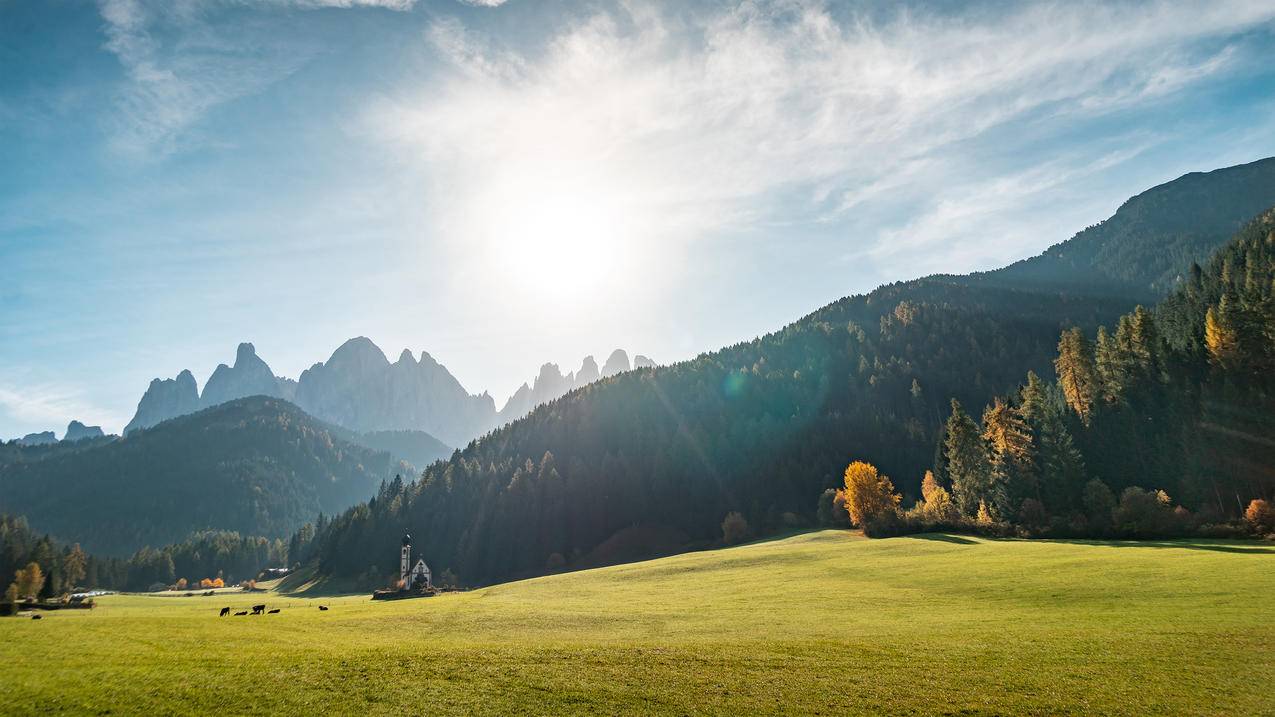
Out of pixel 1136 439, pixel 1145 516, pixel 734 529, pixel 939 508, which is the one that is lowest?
pixel 734 529

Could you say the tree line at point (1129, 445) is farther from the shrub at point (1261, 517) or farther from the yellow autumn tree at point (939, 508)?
the shrub at point (1261, 517)

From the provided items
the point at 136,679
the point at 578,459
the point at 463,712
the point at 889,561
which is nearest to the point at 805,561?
the point at 889,561

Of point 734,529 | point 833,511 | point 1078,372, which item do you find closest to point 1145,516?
point 1078,372

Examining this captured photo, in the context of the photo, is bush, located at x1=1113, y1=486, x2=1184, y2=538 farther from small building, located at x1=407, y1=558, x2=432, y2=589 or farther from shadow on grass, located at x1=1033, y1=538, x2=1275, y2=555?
small building, located at x1=407, y1=558, x2=432, y2=589

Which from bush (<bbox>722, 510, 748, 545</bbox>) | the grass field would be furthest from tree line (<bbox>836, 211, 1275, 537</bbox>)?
the grass field

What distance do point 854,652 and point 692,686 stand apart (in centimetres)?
829

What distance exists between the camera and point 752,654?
88.9 feet

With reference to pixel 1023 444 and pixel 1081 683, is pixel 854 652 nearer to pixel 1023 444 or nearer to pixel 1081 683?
pixel 1081 683

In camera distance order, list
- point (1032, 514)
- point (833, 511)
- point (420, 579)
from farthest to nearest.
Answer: point (833, 511) → point (420, 579) → point (1032, 514)

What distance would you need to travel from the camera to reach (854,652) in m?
26.3

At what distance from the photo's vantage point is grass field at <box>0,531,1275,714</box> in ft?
68.0

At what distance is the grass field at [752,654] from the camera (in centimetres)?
2073

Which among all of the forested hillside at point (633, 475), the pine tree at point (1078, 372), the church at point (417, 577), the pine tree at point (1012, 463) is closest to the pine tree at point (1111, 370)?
the pine tree at point (1078, 372)

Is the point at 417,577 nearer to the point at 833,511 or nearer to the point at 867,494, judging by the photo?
the point at 867,494
